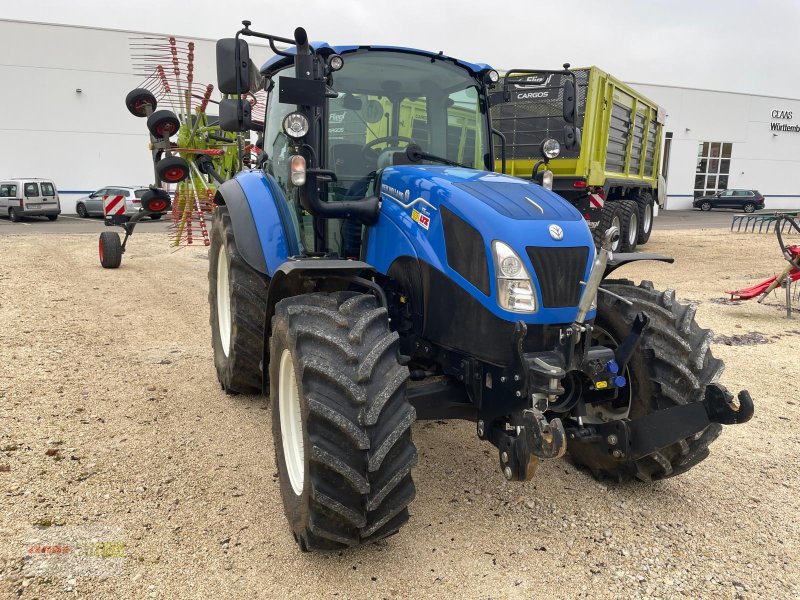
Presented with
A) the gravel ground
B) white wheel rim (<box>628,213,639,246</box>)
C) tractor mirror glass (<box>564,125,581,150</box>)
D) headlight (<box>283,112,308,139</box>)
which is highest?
tractor mirror glass (<box>564,125,581,150</box>)

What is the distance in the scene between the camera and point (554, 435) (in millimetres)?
2357

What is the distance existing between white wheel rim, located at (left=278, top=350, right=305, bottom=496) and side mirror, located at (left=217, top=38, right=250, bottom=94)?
1.46 metres

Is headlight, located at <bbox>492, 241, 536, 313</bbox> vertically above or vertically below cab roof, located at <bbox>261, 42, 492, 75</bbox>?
below

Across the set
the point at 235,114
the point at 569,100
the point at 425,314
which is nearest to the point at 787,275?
the point at 569,100

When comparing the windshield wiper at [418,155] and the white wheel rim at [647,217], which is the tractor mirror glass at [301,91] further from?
the white wheel rim at [647,217]

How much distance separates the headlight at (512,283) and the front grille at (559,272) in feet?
0.19

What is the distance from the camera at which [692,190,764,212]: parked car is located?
34062 mm

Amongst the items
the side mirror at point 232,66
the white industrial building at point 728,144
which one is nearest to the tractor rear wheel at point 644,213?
the side mirror at point 232,66

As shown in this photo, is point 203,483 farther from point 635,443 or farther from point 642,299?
point 642,299

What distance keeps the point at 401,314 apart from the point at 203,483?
4.59 ft

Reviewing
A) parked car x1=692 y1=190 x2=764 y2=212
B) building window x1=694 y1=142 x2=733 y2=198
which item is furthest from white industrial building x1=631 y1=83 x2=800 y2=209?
parked car x1=692 y1=190 x2=764 y2=212

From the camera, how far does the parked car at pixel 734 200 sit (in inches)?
1341

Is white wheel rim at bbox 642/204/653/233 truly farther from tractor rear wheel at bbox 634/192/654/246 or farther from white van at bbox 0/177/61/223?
white van at bbox 0/177/61/223

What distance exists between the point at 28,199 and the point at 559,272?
74.3ft
